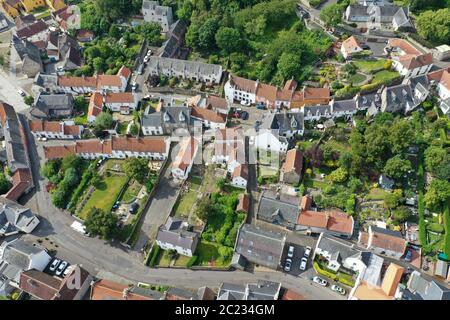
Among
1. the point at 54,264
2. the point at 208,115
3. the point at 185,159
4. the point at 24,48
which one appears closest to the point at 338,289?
the point at 185,159

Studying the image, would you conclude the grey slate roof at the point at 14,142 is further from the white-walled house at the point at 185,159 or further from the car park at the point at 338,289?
the car park at the point at 338,289

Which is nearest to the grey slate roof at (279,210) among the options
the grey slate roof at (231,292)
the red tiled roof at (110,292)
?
the grey slate roof at (231,292)

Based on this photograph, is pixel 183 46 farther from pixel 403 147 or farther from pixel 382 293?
pixel 382 293

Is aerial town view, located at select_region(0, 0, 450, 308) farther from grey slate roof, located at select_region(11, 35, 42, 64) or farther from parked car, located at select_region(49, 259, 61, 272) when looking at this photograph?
grey slate roof, located at select_region(11, 35, 42, 64)

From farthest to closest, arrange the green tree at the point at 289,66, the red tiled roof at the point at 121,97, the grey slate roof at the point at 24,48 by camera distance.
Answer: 1. the grey slate roof at the point at 24,48
2. the green tree at the point at 289,66
3. the red tiled roof at the point at 121,97

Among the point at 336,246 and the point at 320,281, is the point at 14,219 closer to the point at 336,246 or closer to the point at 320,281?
the point at 320,281

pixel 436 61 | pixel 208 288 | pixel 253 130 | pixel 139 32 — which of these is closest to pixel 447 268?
pixel 208 288
